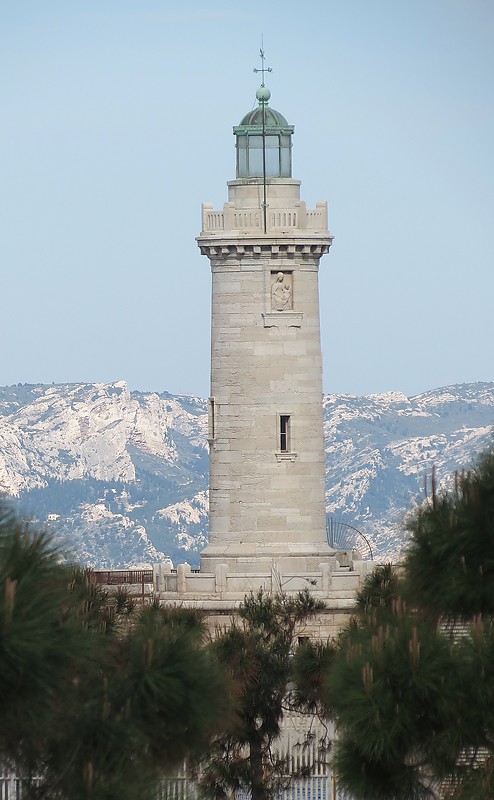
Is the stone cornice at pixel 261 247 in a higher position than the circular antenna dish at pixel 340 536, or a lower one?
higher

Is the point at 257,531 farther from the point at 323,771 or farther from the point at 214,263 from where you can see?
the point at 323,771

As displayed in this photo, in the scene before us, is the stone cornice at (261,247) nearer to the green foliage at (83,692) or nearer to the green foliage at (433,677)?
the green foliage at (433,677)

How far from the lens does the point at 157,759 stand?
28625mm

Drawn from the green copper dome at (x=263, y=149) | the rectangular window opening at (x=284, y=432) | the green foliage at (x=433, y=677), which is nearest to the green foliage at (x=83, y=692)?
the green foliage at (x=433, y=677)

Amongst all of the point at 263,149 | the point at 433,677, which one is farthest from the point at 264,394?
the point at 433,677

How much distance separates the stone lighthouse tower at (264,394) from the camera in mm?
52125

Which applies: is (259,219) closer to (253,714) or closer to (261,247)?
(261,247)

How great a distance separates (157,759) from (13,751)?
6.55ft

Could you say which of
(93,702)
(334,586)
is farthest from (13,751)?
(334,586)

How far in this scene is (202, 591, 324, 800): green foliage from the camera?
39188mm

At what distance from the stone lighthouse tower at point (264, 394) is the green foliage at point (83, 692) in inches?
859

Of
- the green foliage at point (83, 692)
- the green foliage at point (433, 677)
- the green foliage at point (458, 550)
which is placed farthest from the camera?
the green foliage at point (458, 550)

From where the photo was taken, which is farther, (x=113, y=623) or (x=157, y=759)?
(x=113, y=623)

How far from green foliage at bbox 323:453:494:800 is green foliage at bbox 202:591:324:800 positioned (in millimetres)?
7423
